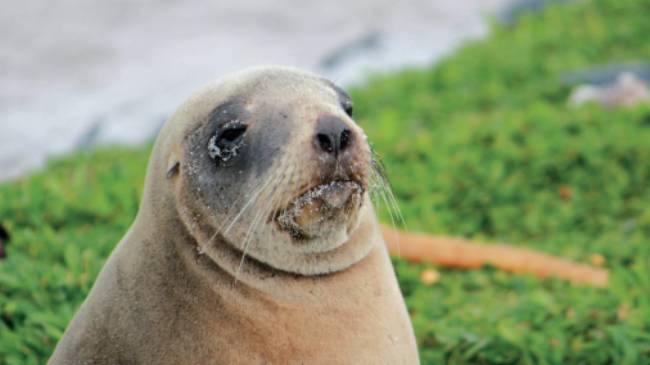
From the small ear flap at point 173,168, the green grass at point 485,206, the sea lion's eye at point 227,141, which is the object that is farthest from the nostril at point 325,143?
the green grass at point 485,206

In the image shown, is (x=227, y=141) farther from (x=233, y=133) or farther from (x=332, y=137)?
(x=332, y=137)

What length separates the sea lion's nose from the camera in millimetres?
2441

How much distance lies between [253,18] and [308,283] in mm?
9691

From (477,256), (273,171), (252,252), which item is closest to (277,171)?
(273,171)

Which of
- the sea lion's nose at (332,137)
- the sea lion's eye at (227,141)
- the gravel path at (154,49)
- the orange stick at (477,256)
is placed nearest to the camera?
the sea lion's nose at (332,137)

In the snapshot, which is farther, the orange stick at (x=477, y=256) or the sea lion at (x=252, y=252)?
the orange stick at (x=477, y=256)

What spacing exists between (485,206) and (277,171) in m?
3.53

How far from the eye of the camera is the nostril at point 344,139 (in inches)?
96.6

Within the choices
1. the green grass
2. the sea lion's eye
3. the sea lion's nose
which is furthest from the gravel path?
the sea lion's nose

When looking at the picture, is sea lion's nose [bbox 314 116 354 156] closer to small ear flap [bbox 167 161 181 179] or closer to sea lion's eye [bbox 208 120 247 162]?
sea lion's eye [bbox 208 120 247 162]

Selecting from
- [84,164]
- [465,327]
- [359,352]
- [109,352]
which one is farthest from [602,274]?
[84,164]

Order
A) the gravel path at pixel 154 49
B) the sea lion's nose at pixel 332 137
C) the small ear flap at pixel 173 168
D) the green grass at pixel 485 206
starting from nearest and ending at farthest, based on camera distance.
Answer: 1. the sea lion's nose at pixel 332 137
2. the small ear flap at pixel 173 168
3. the green grass at pixel 485 206
4. the gravel path at pixel 154 49

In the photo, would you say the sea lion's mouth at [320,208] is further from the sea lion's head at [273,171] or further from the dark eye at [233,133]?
the dark eye at [233,133]

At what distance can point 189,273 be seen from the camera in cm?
268
